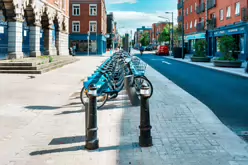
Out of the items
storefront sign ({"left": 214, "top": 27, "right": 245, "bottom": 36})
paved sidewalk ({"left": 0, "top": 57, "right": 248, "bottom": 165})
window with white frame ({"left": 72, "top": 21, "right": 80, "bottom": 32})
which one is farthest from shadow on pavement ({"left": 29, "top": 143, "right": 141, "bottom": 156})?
window with white frame ({"left": 72, "top": 21, "right": 80, "bottom": 32})

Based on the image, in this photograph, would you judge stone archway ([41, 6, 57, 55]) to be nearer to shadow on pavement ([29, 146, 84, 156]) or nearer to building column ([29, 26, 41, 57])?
building column ([29, 26, 41, 57])

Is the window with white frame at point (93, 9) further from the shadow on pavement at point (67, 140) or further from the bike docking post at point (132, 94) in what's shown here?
the shadow on pavement at point (67, 140)

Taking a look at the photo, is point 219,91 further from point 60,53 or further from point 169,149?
point 60,53

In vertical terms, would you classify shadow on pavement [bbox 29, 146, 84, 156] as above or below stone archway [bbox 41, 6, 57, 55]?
below

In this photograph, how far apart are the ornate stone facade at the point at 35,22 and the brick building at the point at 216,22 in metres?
18.9

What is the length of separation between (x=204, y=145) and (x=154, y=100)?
4114mm

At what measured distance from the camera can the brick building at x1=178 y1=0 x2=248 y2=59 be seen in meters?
33.3

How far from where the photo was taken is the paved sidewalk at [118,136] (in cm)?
444

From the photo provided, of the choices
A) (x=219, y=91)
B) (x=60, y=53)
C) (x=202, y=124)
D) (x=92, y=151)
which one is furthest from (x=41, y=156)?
(x=60, y=53)

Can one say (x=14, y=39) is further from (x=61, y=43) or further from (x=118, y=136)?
(x=118, y=136)

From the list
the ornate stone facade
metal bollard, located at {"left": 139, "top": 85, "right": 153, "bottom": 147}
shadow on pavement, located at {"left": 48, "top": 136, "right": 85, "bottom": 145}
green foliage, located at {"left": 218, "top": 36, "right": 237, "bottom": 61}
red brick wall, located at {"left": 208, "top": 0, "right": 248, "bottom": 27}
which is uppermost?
red brick wall, located at {"left": 208, "top": 0, "right": 248, "bottom": 27}

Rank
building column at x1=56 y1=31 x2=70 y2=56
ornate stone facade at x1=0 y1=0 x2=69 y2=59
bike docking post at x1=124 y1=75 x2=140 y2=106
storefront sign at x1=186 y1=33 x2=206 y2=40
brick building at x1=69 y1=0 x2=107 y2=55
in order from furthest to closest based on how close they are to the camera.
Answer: brick building at x1=69 y1=0 x2=107 y2=55
storefront sign at x1=186 y1=33 x2=206 y2=40
building column at x1=56 y1=31 x2=70 y2=56
ornate stone facade at x1=0 y1=0 x2=69 y2=59
bike docking post at x1=124 y1=75 x2=140 y2=106

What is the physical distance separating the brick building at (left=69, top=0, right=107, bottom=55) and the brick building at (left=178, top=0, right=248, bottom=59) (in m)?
16.0

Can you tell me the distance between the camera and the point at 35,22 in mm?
23828
